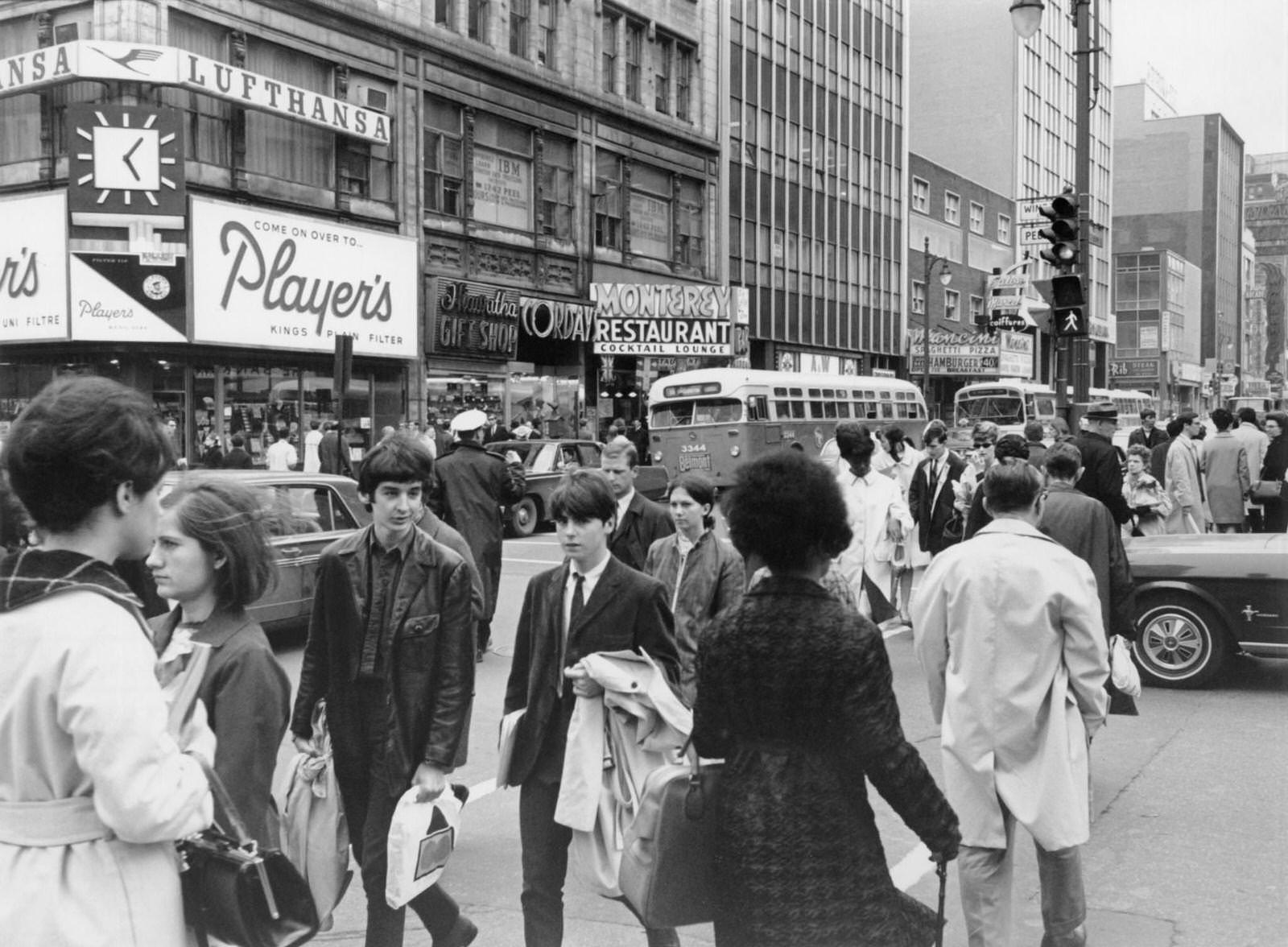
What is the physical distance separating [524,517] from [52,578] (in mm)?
19629

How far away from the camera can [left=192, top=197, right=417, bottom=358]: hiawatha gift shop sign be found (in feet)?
78.7

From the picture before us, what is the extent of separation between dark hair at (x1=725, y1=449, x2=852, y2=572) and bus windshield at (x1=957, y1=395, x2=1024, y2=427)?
41419 mm

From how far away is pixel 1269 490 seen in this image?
48.7ft

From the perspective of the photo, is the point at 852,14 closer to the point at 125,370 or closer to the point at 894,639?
the point at 125,370

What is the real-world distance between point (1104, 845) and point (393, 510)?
3.70 m

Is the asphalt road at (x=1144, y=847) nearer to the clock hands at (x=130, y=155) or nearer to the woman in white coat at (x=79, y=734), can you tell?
the woman in white coat at (x=79, y=734)

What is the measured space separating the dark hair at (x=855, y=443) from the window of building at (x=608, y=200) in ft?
89.4

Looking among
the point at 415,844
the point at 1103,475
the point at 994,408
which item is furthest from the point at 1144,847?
the point at 994,408

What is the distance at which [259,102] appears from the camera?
24469mm

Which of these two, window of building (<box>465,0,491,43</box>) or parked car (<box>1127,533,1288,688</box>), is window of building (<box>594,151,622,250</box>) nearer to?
window of building (<box>465,0,491,43</box>)

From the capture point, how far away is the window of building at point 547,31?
3325 cm

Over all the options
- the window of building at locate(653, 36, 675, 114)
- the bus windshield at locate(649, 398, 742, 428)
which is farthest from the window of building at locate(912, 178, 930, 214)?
the bus windshield at locate(649, 398, 742, 428)

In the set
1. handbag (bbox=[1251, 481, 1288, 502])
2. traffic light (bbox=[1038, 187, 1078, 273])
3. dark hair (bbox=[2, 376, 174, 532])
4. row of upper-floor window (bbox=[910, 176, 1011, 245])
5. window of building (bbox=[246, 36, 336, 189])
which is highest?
row of upper-floor window (bbox=[910, 176, 1011, 245])

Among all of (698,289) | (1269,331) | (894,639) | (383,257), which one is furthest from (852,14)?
(1269,331)
